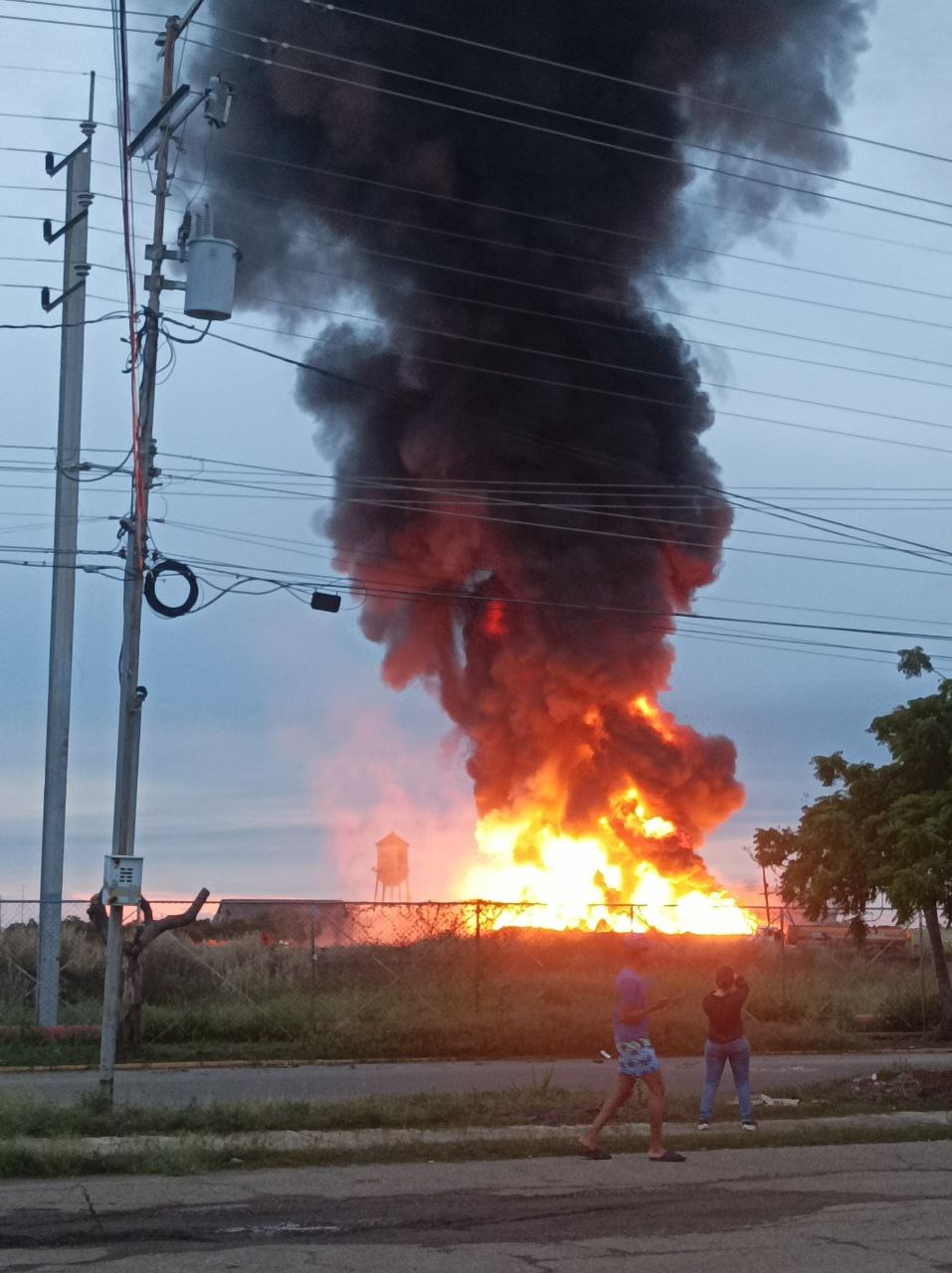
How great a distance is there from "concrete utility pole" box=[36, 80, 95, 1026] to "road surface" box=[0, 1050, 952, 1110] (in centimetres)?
415

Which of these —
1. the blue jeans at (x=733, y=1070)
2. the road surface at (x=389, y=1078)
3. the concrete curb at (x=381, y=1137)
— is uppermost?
the blue jeans at (x=733, y=1070)

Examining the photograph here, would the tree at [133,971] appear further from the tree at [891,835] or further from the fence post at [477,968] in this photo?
the tree at [891,835]

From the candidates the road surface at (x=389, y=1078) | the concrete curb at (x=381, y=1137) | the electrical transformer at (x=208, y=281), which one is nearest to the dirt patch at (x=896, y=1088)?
the road surface at (x=389, y=1078)

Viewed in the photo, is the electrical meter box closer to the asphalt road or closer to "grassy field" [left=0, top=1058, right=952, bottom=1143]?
"grassy field" [left=0, top=1058, right=952, bottom=1143]

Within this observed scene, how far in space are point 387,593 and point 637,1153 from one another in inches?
888

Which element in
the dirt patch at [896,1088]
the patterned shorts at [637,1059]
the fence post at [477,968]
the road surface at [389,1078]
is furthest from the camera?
the fence post at [477,968]

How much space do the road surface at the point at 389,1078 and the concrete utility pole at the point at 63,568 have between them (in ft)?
13.6

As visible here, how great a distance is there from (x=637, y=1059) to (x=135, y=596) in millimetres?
7346

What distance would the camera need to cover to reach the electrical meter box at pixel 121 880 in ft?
51.6

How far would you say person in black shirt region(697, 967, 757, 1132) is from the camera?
14820 mm

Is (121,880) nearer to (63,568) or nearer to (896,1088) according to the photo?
(896,1088)

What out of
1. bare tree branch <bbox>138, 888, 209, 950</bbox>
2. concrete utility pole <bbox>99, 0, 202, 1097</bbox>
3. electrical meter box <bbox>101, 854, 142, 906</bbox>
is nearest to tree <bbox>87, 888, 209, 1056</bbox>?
bare tree branch <bbox>138, 888, 209, 950</bbox>

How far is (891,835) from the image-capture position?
90.7 ft

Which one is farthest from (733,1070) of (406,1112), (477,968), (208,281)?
(477,968)
